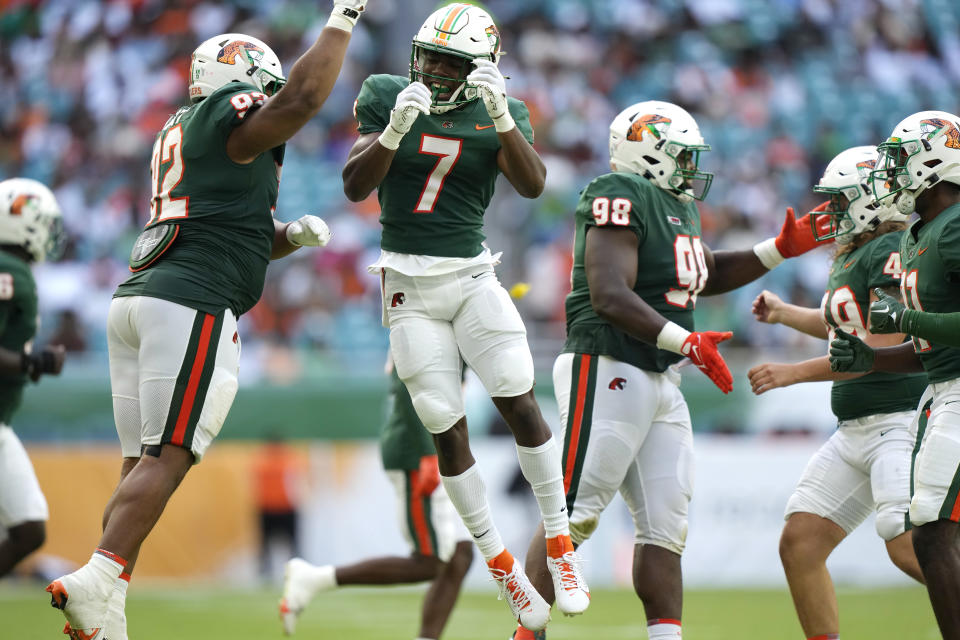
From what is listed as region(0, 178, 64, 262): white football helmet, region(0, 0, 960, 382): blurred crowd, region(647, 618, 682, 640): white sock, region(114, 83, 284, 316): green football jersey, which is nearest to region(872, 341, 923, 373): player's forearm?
region(647, 618, 682, 640): white sock

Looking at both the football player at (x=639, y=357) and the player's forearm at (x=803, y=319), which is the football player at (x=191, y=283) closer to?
the football player at (x=639, y=357)

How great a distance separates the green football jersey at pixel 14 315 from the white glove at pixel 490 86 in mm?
3614

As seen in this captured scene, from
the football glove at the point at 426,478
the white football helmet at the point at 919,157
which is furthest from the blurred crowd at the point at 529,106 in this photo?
the white football helmet at the point at 919,157

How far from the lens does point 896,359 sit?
5.41 m

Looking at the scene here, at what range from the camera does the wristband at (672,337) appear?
5324 millimetres

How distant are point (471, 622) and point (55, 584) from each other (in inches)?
213

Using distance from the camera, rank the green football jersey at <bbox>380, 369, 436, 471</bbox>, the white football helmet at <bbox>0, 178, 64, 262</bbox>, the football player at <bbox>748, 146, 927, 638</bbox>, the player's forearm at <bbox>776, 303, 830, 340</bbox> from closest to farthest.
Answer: the football player at <bbox>748, 146, 927, 638</bbox>, the player's forearm at <bbox>776, 303, 830, 340</bbox>, the green football jersey at <bbox>380, 369, 436, 471</bbox>, the white football helmet at <bbox>0, 178, 64, 262</bbox>

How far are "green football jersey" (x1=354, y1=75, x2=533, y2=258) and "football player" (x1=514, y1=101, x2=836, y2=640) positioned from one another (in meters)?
0.64

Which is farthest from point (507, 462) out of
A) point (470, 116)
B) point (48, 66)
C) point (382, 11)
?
point (48, 66)

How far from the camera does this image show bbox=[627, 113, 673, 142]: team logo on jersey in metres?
6.04

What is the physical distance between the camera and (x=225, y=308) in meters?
5.23

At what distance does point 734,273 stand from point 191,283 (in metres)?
2.92

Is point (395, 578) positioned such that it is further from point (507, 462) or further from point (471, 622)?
point (507, 462)

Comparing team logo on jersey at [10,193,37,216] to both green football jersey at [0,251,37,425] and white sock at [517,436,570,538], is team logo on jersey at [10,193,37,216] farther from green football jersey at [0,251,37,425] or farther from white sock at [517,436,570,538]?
white sock at [517,436,570,538]
